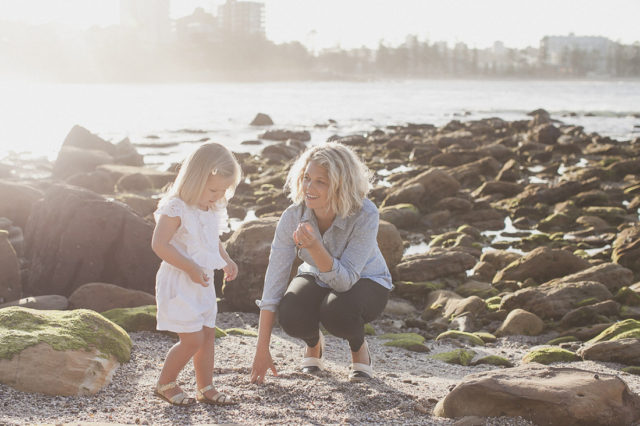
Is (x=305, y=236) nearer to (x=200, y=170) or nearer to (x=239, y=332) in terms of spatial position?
(x=200, y=170)

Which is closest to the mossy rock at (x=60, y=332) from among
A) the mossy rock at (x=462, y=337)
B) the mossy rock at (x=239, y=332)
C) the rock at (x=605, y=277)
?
the mossy rock at (x=239, y=332)

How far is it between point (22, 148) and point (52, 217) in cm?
1761

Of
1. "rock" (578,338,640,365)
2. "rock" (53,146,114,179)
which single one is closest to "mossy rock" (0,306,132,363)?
"rock" (578,338,640,365)

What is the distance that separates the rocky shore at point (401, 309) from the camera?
147 inches

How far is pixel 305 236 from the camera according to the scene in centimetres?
407

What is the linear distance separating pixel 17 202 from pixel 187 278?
7.17m

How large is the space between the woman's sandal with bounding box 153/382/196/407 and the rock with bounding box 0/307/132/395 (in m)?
0.37

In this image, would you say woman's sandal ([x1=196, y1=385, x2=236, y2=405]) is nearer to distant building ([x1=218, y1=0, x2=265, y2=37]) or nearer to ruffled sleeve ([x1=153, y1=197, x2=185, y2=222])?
ruffled sleeve ([x1=153, y1=197, x2=185, y2=222])

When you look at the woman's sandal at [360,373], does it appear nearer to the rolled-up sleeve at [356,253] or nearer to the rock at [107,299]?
the rolled-up sleeve at [356,253]

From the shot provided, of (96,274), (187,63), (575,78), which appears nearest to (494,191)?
(96,274)

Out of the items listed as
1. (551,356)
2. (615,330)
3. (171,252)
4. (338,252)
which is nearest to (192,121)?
(615,330)

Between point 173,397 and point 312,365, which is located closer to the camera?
point 173,397

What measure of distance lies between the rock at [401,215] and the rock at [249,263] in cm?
470

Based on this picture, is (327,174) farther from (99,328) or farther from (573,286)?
(573,286)
